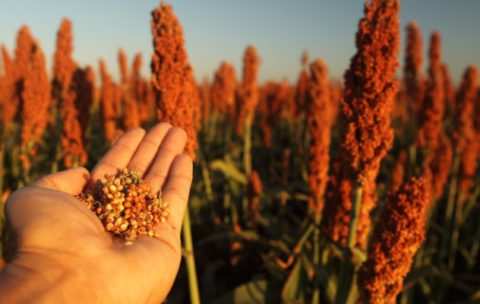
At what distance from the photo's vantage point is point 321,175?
4812 mm

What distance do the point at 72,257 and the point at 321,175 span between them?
340cm

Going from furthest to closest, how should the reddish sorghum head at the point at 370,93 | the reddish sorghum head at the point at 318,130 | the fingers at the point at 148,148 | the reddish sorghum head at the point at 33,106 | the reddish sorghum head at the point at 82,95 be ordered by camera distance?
the reddish sorghum head at the point at 33,106
the reddish sorghum head at the point at 82,95
the reddish sorghum head at the point at 318,130
the fingers at the point at 148,148
the reddish sorghum head at the point at 370,93

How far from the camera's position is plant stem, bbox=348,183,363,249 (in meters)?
3.18

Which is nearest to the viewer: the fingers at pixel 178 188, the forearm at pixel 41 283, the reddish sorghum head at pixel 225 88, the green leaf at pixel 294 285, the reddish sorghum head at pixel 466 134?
the forearm at pixel 41 283

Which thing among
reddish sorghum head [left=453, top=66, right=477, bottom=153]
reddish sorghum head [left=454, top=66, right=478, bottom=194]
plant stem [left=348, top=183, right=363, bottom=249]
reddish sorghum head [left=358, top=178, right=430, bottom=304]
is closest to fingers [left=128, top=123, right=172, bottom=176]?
plant stem [left=348, top=183, right=363, bottom=249]

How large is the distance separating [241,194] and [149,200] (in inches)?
177

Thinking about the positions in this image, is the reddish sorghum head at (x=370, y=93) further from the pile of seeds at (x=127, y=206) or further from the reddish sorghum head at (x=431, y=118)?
the reddish sorghum head at (x=431, y=118)

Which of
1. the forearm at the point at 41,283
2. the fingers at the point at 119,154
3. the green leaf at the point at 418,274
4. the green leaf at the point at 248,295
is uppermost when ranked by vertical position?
the fingers at the point at 119,154

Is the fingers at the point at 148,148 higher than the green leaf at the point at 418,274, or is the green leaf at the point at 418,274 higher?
the fingers at the point at 148,148

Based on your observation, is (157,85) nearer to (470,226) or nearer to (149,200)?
(149,200)

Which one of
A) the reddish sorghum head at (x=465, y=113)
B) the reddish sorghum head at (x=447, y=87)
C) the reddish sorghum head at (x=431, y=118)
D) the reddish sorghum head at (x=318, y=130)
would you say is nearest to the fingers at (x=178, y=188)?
the reddish sorghum head at (x=318, y=130)

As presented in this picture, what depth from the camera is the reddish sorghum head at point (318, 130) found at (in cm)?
483

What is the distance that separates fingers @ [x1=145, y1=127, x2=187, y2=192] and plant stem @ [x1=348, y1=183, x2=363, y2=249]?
1646 mm

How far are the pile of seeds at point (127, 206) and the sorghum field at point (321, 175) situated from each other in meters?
0.54
